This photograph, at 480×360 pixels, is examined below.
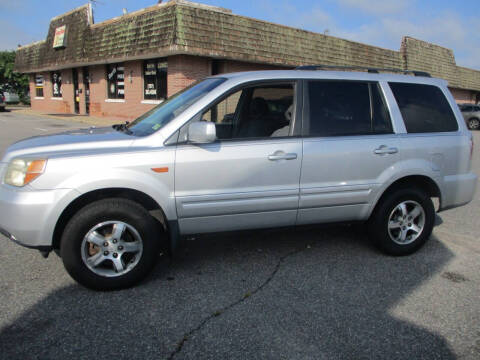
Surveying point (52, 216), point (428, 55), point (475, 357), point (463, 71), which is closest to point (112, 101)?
point (52, 216)

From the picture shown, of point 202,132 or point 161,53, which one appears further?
point 161,53

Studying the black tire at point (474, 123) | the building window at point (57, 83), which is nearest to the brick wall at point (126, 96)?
the building window at point (57, 83)

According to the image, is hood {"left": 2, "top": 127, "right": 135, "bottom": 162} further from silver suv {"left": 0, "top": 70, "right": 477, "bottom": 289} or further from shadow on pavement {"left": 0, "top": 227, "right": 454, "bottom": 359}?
shadow on pavement {"left": 0, "top": 227, "right": 454, "bottom": 359}

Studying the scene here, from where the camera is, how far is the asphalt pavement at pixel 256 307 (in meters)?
2.47

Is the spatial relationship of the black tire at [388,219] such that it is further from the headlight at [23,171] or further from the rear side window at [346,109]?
the headlight at [23,171]

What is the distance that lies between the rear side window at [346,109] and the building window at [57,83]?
27.2 metres

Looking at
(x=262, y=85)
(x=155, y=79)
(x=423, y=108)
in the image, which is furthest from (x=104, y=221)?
(x=155, y=79)

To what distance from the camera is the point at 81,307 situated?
9.50 ft

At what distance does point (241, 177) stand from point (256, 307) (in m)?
1.07

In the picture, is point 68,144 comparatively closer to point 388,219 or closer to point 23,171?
point 23,171

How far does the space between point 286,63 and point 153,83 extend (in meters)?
6.30

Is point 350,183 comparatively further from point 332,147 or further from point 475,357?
point 475,357

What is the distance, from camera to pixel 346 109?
3.76 meters

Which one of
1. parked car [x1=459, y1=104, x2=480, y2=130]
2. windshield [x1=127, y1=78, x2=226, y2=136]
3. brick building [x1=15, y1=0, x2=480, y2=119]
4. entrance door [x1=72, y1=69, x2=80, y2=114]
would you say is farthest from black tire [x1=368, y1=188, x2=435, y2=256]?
entrance door [x1=72, y1=69, x2=80, y2=114]
